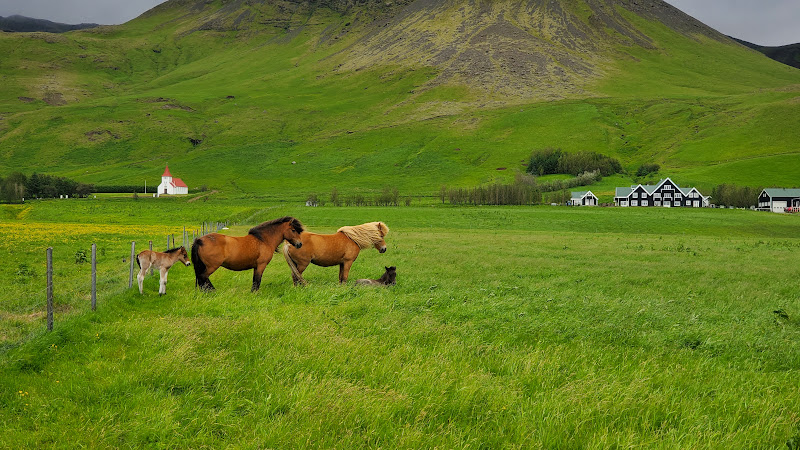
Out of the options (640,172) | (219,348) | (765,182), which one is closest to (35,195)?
(219,348)

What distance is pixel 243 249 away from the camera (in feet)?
45.8

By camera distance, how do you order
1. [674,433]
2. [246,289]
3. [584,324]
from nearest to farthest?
[674,433] < [584,324] < [246,289]

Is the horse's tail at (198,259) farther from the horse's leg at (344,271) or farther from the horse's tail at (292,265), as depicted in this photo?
the horse's leg at (344,271)

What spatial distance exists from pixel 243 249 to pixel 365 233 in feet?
13.7

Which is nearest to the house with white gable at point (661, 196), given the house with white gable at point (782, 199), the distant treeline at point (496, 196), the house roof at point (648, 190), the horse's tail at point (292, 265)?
the house roof at point (648, 190)

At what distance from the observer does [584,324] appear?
36.2 feet

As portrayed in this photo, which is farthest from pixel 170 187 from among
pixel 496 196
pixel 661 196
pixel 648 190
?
pixel 661 196

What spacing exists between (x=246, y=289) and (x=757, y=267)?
84.7 ft

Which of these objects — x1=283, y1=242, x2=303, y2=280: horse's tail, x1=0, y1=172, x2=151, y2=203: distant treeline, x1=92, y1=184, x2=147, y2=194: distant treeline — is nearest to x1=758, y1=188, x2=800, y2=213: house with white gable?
x1=283, y1=242, x2=303, y2=280: horse's tail

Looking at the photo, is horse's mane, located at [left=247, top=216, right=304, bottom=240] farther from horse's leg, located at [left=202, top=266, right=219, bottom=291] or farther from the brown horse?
horse's leg, located at [left=202, top=266, right=219, bottom=291]

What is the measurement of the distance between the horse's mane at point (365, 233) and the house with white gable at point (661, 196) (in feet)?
443

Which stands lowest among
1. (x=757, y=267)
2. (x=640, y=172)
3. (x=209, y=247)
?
(x=757, y=267)

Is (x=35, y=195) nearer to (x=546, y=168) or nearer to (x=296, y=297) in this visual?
(x=296, y=297)

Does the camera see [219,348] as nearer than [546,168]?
Yes
